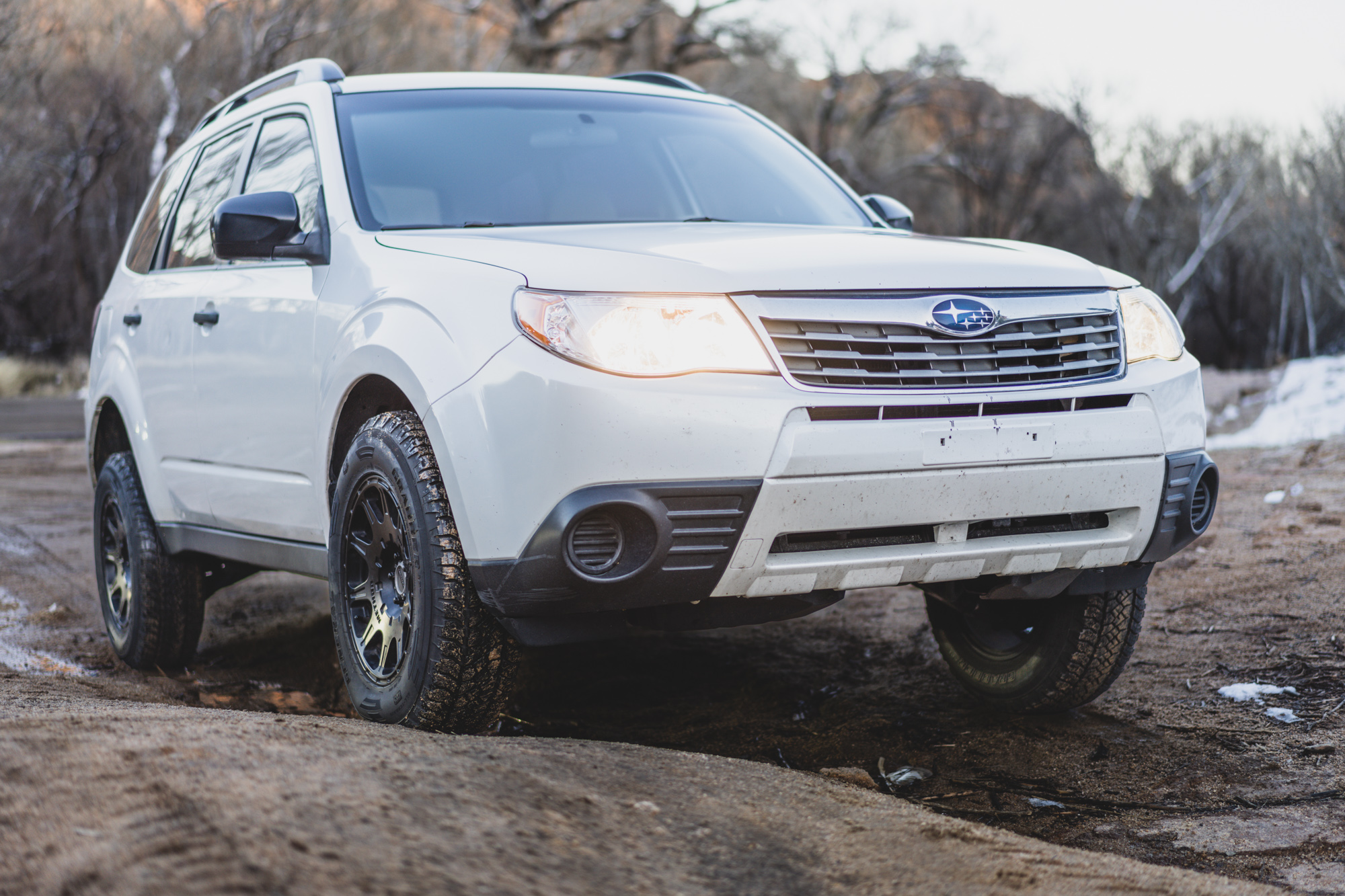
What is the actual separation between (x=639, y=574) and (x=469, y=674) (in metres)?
0.56

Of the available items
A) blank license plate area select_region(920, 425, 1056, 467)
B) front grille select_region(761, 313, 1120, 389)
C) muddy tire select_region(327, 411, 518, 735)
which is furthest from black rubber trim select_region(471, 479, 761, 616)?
blank license plate area select_region(920, 425, 1056, 467)

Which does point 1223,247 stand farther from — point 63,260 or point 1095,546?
point 1095,546

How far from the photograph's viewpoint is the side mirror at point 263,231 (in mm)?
3510

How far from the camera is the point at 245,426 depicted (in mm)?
3961

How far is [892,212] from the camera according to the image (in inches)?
181

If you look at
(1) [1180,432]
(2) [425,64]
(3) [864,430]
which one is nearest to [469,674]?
(3) [864,430]

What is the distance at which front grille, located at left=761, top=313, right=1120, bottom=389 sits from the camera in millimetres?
2789

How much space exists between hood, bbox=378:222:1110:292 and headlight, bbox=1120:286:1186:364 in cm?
11

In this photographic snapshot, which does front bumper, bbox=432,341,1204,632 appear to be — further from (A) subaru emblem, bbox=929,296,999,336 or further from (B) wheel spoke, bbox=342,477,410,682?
(B) wheel spoke, bbox=342,477,410,682

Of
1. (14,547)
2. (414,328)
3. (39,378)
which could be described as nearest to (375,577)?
(414,328)

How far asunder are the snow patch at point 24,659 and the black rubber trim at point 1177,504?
143 inches

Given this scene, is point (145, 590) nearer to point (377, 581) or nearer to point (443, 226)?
point (377, 581)

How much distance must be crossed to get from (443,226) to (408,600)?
3.67ft

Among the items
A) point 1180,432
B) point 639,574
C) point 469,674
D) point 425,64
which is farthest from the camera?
point 425,64
